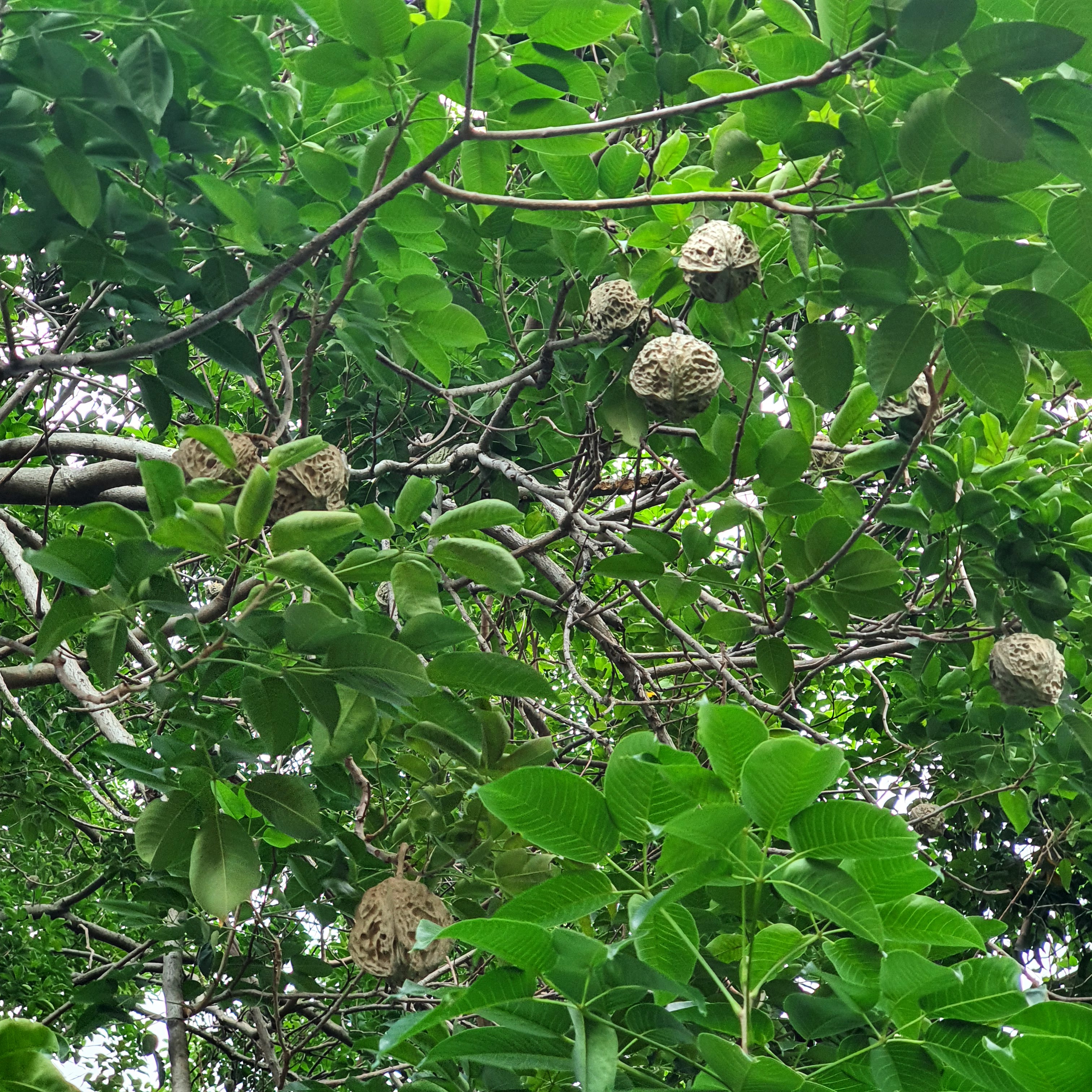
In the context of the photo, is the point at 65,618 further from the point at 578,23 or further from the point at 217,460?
the point at 578,23

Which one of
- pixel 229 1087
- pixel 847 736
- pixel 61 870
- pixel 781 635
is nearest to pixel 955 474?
pixel 781 635

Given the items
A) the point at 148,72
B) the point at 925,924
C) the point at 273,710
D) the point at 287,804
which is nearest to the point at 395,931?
the point at 287,804

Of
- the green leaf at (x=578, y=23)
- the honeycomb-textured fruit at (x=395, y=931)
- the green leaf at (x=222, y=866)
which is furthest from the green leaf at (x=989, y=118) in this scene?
the honeycomb-textured fruit at (x=395, y=931)

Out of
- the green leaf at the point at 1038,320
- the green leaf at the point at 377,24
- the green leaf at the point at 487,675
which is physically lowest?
the green leaf at the point at 487,675

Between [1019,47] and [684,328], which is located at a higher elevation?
[1019,47]

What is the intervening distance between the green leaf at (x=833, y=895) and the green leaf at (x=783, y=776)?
6cm

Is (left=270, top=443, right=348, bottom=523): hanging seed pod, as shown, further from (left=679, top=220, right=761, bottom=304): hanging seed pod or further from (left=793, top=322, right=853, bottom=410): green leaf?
(left=793, top=322, right=853, bottom=410): green leaf

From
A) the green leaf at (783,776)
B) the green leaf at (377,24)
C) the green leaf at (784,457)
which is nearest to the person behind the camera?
the green leaf at (783,776)

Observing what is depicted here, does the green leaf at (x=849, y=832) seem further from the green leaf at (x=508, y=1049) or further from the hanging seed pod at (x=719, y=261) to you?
the hanging seed pod at (x=719, y=261)

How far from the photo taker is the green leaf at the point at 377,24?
144 cm

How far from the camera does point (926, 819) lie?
329 centimetres

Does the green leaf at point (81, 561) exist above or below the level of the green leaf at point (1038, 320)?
above

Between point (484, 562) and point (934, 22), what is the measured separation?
0.97m

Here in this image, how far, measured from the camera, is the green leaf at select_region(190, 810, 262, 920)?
64.9 inches
